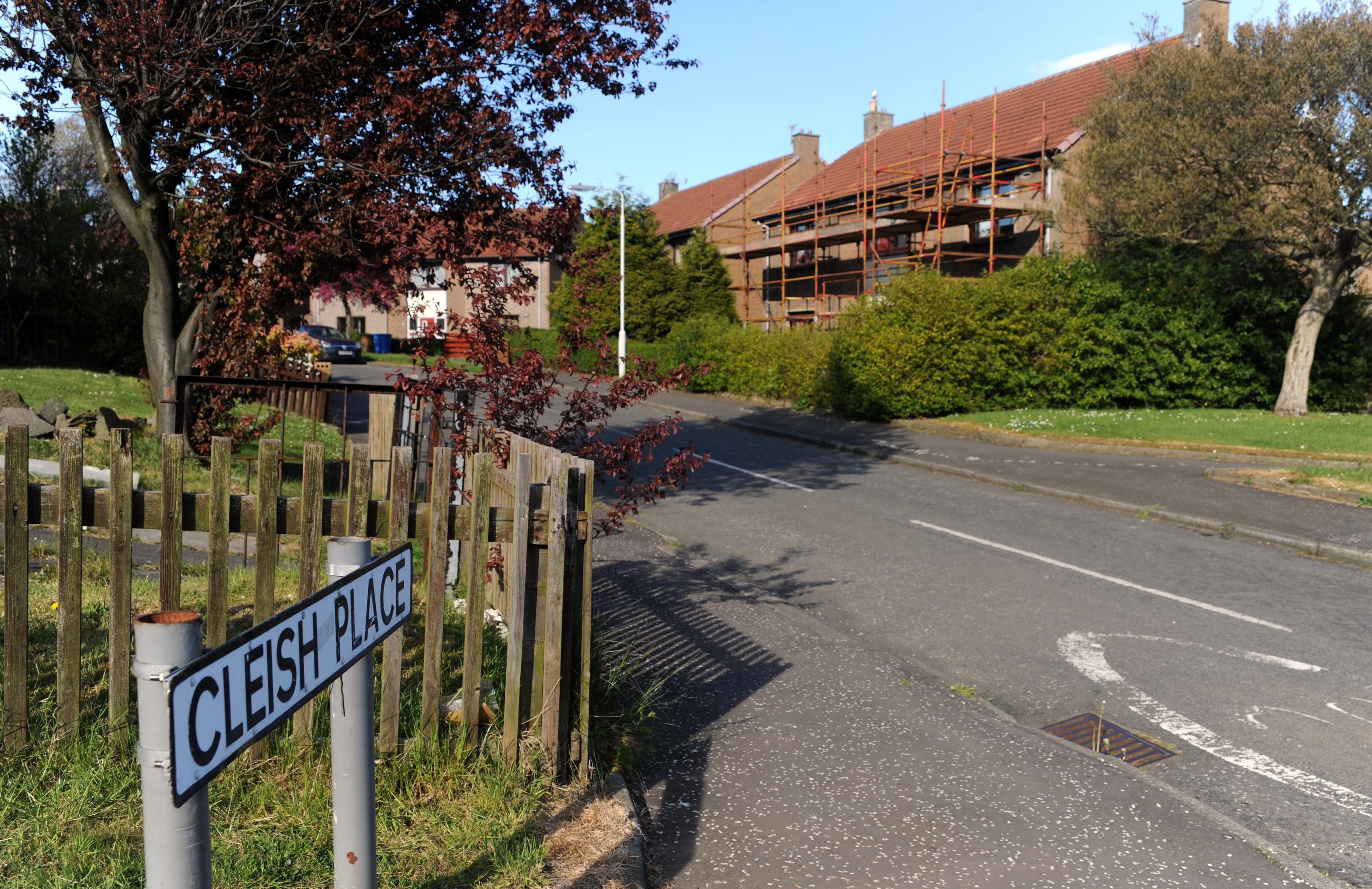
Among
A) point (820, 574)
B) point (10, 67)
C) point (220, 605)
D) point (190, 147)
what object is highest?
point (10, 67)

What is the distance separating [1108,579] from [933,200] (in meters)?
25.8

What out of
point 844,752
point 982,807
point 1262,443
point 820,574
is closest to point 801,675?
point 844,752

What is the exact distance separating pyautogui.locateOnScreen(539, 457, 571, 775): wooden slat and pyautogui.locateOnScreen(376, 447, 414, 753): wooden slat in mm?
543

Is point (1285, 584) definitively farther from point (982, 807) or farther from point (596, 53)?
point (596, 53)

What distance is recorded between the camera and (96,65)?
8906mm

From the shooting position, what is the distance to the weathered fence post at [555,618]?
13.4 feet

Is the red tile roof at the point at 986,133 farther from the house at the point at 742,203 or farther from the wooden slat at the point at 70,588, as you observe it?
the wooden slat at the point at 70,588

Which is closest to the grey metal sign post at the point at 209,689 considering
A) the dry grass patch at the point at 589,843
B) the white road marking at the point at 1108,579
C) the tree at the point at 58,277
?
the dry grass patch at the point at 589,843

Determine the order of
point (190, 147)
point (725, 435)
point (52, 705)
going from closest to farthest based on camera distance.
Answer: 1. point (52, 705)
2. point (190, 147)
3. point (725, 435)

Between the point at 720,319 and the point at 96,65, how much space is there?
75.2 feet

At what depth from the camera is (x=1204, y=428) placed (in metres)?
18.9

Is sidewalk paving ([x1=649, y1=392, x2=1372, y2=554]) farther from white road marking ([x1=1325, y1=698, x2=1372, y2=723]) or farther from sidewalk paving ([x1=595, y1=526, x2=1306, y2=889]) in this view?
sidewalk paving ([x1=595, y1=526, x2=1306, y2=889])

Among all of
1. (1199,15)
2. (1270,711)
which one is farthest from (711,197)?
(1270,711)

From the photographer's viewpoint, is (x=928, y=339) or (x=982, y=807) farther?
(x=928, y=339)
